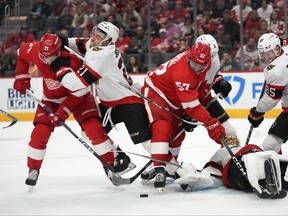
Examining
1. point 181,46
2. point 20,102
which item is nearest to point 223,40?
point 181,46

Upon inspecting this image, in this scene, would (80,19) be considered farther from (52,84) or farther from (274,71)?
(274,71)

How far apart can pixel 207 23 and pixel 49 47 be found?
17.1 feet

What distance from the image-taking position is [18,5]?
9812 mm

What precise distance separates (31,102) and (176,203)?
17.5ft

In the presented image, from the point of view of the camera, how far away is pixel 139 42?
30.9 feet

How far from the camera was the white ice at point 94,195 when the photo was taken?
12.9 ft

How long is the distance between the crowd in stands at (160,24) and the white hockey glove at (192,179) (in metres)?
4.67

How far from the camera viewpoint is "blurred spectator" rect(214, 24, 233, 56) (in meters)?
9.09

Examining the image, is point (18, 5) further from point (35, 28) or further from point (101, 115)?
point (101, 115)

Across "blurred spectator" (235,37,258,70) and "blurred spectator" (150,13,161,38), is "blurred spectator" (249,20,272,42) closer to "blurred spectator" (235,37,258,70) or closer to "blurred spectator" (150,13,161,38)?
"blurred spectator" (235,37,258,70)

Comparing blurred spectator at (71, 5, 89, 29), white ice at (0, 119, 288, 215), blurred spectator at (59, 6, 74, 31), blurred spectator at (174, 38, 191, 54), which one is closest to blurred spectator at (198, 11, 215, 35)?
blurred spectator at (174, 38, 191, 54)

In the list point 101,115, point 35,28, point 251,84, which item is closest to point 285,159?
point 101,115

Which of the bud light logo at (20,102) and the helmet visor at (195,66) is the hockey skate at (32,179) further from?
the bud light logo at (20,102)

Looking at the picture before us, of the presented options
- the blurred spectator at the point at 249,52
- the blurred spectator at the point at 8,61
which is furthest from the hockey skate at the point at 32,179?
the blurred spectator at the point at 8,61
